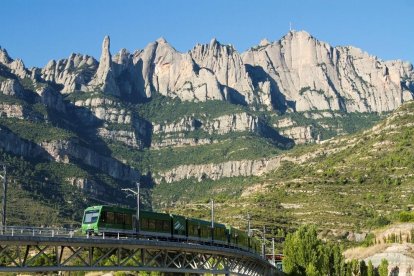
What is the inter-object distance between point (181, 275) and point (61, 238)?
36.3 m

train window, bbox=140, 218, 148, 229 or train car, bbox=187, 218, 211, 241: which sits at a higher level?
train window, bbox=140, 218, 148, 229

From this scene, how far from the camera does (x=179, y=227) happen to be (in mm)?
82625

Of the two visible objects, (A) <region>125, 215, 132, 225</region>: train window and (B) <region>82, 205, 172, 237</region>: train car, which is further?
(A) <region>125, 215, 132, 225</region>: train window

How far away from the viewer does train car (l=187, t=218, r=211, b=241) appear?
8475 centimetres

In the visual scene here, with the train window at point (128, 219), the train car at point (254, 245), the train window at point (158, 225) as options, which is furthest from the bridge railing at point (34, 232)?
the train car at point (254, 245)

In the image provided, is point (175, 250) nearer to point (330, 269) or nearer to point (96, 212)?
point (96, 212)

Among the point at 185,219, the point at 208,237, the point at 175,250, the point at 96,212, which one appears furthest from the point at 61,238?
the point at 208,237

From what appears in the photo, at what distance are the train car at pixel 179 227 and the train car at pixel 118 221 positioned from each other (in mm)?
2419

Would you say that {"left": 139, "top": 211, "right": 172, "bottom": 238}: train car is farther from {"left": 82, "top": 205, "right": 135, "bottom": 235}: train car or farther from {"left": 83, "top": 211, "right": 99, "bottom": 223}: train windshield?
{"left": 83, "top": 211, "right": 99, "bottom": 223}: train windshield

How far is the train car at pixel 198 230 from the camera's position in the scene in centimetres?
8475

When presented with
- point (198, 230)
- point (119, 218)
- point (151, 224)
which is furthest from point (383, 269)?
point (119, 218)

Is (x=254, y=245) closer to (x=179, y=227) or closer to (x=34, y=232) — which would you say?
(x=179, y=227)

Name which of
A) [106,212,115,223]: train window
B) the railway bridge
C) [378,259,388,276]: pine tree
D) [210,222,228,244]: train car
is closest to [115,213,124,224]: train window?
[106,212,115,223]: train window

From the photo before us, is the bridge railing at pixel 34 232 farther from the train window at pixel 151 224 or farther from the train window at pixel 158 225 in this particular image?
the train window at pixel 158 225
